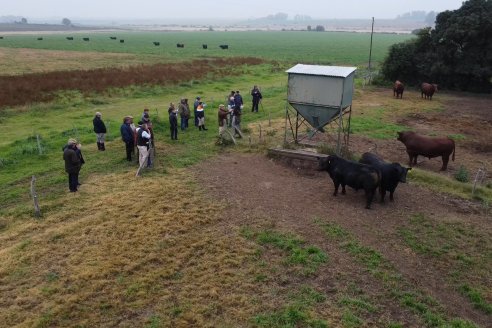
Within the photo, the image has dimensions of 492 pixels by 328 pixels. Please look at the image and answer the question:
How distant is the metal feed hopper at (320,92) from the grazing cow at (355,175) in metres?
2.62

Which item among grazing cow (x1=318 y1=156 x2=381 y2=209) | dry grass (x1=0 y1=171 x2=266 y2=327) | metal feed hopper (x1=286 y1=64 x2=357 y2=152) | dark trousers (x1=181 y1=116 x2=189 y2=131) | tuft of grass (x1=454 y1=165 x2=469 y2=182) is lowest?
dry grass (x1=0 y1=171 x2=266 y2=327)

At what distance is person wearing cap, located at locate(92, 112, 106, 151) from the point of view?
1573 cm

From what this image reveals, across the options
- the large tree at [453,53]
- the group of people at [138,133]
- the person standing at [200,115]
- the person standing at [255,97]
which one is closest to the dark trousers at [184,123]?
the group of people at [138,133]

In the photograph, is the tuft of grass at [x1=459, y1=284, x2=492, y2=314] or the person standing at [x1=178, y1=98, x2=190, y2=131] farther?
the person standing at [x1=178, y1=98, x2=190, y2=131]

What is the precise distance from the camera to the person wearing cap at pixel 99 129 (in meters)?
15.7

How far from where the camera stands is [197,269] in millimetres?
8695

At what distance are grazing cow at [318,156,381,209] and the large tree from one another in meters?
24.5

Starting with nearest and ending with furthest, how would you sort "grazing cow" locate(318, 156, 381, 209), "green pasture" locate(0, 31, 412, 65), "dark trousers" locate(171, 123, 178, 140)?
"grazing cow" locate(318, 156, 381, 209)
"dark trousers" locate(171, 123, 178, 140)
"green pasture" locate(0, 31, 412, 65)

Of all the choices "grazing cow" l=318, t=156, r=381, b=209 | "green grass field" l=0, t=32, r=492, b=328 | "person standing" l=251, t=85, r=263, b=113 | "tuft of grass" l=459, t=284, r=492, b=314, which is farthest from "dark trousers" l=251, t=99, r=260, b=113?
"tuft of grass" l=459, t=284, r=492, b=314

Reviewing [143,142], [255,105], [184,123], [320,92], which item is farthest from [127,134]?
[255,105]

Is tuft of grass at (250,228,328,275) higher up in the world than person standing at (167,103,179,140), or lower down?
lower down

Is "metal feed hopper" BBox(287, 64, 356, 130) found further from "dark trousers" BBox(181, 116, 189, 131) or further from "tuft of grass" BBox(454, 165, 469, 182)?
"dark trousers" BBox(181, 116, 189, 131)

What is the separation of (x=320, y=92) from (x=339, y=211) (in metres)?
5.34

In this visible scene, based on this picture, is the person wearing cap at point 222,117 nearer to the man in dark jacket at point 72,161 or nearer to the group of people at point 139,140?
the group of people at point 139,140
